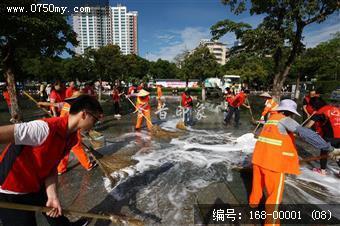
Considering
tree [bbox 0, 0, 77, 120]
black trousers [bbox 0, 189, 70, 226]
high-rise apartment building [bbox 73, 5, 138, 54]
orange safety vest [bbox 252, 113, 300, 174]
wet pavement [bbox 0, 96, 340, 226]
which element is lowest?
wet pavement [bbox 0, 96, 340, 226]

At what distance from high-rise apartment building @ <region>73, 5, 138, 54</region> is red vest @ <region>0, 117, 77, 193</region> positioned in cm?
1192

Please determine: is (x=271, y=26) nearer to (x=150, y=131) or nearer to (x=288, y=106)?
(x=150, y=131)

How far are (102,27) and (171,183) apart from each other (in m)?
33.8

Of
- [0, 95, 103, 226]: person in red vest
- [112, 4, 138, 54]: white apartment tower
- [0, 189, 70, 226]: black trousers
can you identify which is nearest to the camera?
[0, 95, 103, 226]: person in red vest

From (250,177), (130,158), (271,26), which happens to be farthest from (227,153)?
(271,26)

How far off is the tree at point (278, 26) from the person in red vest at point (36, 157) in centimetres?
1020

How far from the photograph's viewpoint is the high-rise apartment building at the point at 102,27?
86.3 feet

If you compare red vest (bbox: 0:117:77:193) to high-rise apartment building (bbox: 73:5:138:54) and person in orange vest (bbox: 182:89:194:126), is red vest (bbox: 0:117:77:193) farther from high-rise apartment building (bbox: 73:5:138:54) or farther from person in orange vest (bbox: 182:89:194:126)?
high-rise apartment building (bbox: 73:5:138:54)

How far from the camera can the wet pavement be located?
3902 mm

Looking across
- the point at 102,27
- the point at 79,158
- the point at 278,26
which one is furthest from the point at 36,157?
the point at 102,27

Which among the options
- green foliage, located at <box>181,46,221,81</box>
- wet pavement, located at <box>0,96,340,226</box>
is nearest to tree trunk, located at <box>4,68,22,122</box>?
wet pavement, located at <box>0,96,340,226</box>

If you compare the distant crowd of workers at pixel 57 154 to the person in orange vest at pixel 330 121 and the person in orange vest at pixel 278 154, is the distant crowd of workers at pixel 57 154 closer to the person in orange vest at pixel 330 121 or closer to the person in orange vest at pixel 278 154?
the person in orange vest at pixel 278 154

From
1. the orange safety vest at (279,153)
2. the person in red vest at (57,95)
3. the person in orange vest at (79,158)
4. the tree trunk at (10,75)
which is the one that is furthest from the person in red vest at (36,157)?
the tree trunk at (10,75)

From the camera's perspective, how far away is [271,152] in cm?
307
